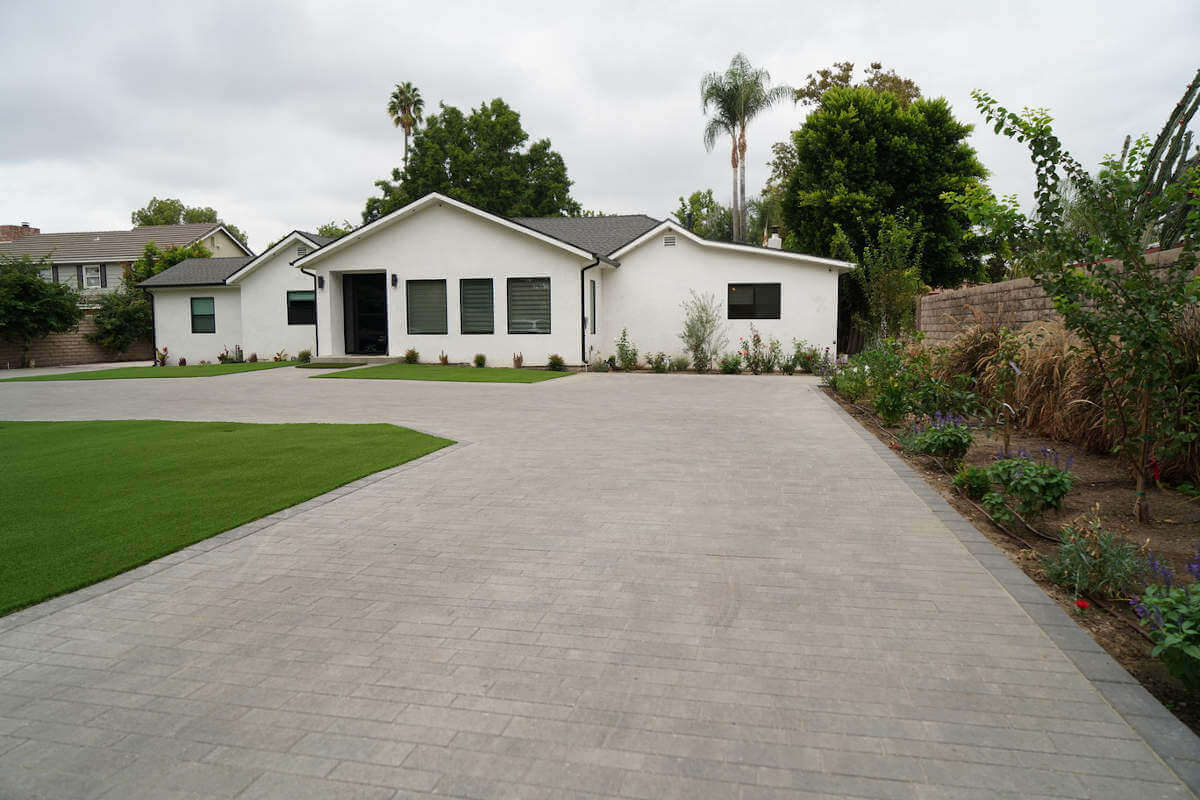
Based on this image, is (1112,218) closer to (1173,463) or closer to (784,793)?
(1173,463)

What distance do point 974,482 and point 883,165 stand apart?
919 inches

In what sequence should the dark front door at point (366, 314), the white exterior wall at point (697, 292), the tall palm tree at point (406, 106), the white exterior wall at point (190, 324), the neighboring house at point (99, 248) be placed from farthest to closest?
the tall palm tree at point (406, 106), the neighboring house at point (99, 248), the white exterior wall at point (190, 324), the dark front door at point (366, 314), the white exterior wall at point (697, 292)

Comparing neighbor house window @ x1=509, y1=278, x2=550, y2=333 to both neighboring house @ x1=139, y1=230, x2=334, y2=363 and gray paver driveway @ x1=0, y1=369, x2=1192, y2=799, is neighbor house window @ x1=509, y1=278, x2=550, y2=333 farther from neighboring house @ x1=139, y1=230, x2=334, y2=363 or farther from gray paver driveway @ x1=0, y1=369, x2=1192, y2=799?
gray paver driveway @ x1=0, y1=369, x2=1192, y2=799

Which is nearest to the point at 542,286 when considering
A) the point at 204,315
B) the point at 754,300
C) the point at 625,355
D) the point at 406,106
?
the point at 625,355

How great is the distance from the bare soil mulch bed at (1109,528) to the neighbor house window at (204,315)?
1074 inches

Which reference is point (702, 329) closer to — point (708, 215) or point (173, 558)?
point (173, 558)

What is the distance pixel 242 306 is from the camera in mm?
26469

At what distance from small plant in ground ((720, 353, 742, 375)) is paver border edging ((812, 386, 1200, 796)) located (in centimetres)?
1586

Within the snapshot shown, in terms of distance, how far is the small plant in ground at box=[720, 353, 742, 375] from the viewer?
21.5 meters

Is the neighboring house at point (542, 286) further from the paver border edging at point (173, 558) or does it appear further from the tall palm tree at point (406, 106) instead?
the tall palm tree at point (406, 106)

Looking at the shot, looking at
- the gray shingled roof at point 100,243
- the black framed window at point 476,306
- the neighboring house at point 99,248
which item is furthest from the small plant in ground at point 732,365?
the gray shingled roof at point 100,243

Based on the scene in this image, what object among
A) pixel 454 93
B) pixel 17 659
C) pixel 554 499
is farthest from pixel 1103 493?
pixel 454 93

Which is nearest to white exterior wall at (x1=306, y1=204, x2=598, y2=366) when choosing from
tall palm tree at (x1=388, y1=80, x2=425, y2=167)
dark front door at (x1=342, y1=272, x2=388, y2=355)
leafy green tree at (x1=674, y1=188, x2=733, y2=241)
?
dark front door at (x1=342, y1=272, x2=388, y2=355)

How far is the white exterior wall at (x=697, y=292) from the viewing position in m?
22.0
